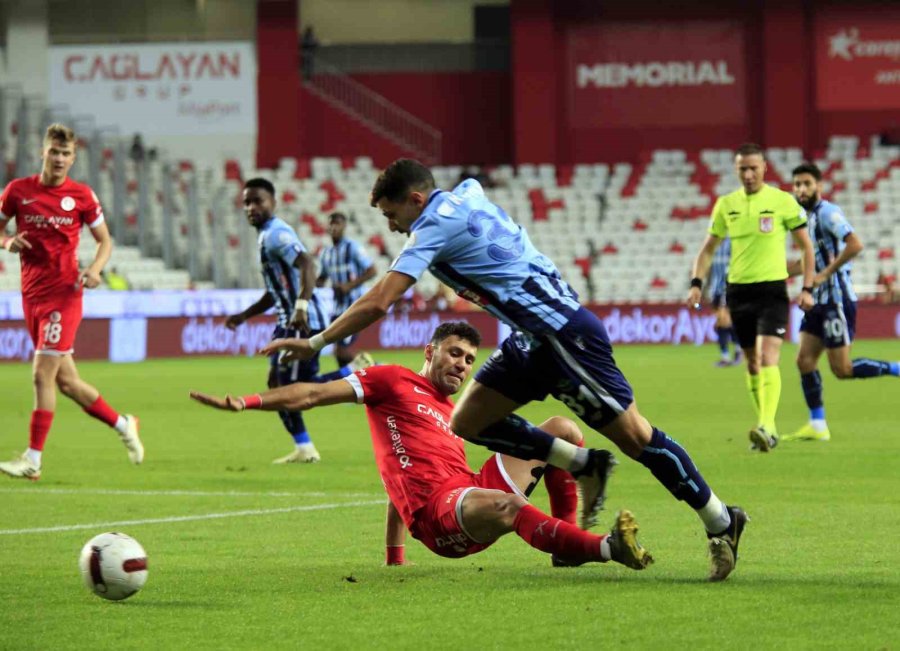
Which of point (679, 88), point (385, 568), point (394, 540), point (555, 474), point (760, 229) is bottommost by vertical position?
point (385, 568)

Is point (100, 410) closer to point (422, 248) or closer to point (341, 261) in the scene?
point (422, 248)

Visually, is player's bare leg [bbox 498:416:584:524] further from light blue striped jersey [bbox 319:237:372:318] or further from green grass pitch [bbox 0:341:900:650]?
light blue striped jersey [bbox 319:237:372:318]

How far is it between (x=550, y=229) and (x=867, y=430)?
80.5 ft

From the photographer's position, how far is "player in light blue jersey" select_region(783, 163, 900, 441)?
13516 mm

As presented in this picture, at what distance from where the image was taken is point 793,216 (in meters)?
12.7

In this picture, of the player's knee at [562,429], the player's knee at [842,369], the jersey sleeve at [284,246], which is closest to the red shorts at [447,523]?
the player's knee at [562,429]

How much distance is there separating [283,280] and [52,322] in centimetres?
178

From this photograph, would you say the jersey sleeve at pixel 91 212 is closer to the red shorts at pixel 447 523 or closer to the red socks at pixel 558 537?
the red shorts at pixel 447 523

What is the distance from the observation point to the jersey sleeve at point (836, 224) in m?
13.4

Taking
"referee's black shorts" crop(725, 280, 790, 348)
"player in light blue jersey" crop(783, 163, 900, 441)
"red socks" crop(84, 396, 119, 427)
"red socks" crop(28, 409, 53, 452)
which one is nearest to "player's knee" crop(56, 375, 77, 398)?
"red socks" crop(84, 396, 119, 427)

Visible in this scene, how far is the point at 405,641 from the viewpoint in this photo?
5.39 metres

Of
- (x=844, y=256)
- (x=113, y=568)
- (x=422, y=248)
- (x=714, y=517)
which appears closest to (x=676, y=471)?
(x=714, y=517)

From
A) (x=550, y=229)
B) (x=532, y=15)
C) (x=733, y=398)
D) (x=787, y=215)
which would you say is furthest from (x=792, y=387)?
(x=532, y=15)

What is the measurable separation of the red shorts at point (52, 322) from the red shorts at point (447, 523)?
5.24 meters
